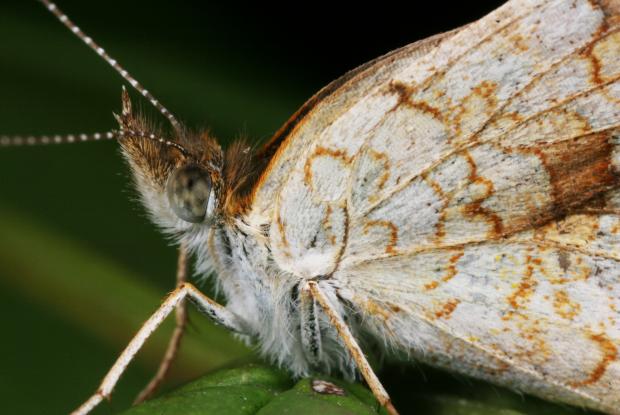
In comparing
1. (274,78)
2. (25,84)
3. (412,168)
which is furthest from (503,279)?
(25,84)

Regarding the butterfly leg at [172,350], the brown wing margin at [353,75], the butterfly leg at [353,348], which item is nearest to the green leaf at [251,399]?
the butterfly leg at [353,348]

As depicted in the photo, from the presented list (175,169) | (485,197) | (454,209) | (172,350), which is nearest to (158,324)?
(175,169)

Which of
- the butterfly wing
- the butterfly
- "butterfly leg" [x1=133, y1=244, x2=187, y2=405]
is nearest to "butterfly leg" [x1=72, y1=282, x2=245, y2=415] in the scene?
the butterfly

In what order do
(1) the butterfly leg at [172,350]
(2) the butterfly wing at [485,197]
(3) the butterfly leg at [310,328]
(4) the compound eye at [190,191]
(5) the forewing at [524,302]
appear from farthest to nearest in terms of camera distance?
(1) the butterfly leg at [172,350] → (4) the compound eye at [190,191] → (3) the butterfly leg at [310,328] → (5) the forewing at [524,302] → (2) the butterfly wing at [485,197]

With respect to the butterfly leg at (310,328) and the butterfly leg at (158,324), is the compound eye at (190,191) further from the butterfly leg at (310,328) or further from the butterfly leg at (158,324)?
the butterfly leg at (310,328)

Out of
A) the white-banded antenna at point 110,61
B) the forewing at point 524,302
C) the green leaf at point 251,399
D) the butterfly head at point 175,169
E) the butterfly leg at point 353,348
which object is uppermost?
the white-banded antenna at point 110,61

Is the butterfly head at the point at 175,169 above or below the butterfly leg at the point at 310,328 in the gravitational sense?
above

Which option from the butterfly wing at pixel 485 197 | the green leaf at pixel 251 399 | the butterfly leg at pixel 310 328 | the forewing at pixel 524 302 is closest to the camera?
the green leaf at pixel 251 399

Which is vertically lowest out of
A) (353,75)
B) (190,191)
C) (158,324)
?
(158,324)

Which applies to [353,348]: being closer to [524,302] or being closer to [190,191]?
[524,302]
